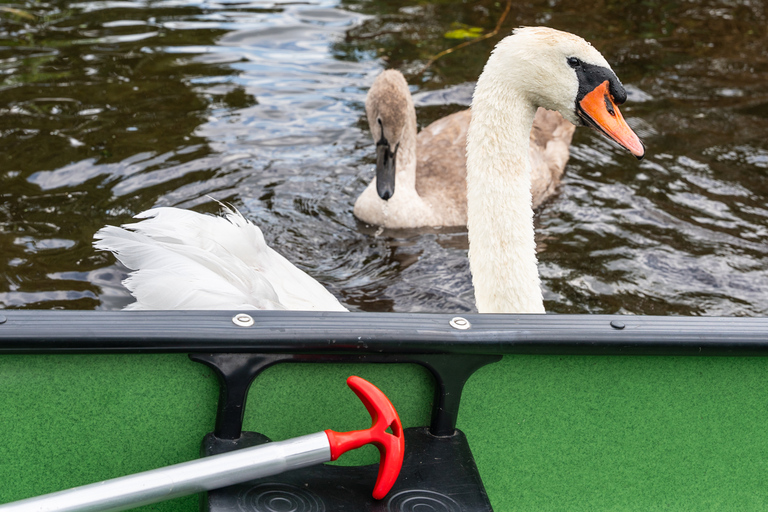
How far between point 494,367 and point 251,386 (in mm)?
664

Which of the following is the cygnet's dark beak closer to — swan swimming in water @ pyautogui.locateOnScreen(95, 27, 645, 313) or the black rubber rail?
swan swimming in water @ pyautogui.locateOnScreen(95, 27, 645, 313)

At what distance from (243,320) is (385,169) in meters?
3.68

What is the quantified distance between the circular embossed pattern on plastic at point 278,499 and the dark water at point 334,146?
2.55 m

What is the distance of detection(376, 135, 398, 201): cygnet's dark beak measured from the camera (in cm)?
554

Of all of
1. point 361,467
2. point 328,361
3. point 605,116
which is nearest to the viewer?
point 328,361

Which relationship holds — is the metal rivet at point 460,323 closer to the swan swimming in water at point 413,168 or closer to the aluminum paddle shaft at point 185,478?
the aluminum paddle shaft at point 185,478

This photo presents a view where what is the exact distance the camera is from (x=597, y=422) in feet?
7.79

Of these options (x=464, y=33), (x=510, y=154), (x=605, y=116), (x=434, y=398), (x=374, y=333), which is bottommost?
(x=434, y=398)

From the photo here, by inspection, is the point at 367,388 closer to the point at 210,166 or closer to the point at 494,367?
the point at 494,367

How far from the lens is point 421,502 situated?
6.82 ft

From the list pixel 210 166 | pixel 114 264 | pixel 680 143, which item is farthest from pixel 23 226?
pixel 680 143

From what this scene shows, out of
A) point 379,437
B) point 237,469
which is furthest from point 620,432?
point 237,469

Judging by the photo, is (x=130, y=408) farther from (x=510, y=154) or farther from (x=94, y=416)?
(x=510, y=154)

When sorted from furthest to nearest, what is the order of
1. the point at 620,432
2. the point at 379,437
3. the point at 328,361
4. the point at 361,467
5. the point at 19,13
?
the point at 19,13 < the point at 620,432 < the point at 361,467 < the point at 328,361 < the point at 379,437
